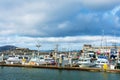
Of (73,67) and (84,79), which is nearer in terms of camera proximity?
(84,79)

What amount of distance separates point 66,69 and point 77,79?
24.3m

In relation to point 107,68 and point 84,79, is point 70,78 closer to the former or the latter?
point 84,79

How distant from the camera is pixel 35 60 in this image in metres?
119

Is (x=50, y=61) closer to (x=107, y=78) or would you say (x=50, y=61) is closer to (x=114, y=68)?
(x=114, y=68)

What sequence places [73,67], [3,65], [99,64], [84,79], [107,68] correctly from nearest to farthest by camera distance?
[84,79]
[107,68]
[73,67]
[99,64]
[3,65]

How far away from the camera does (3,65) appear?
115 metres

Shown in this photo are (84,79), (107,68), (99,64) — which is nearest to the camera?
(84,79)

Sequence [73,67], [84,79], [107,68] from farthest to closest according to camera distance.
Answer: [73,67] → [107,68] → [84,79]

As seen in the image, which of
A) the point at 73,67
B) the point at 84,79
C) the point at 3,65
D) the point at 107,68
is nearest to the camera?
the point at 84,79

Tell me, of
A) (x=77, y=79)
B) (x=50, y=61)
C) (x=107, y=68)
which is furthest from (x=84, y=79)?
(x=50, y=61)

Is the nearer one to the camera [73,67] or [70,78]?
[70,78]

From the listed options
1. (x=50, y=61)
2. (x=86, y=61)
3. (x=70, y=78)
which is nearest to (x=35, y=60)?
(x=50, y=61)

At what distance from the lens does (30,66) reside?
108188 mm

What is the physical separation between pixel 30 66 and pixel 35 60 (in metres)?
11.2
